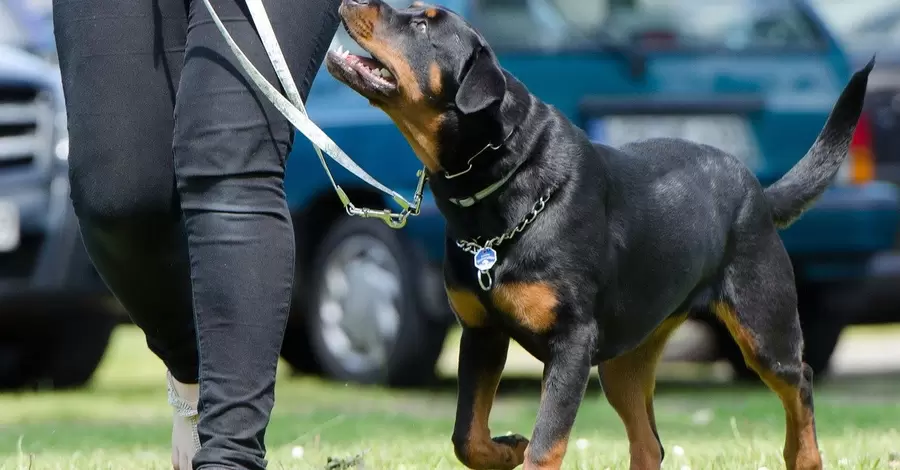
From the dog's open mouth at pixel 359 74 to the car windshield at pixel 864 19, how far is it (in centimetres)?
612

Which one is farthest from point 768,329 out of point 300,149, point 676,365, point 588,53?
point 676,365

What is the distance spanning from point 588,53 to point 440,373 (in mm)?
2242

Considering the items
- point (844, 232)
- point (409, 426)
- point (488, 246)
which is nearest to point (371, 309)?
point (409, 426)

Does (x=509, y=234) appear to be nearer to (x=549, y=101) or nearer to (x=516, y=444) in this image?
(x=516, y=444)

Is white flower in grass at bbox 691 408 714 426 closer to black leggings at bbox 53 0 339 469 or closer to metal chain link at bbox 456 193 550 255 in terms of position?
metal chain link at bbox 456 193 550 255

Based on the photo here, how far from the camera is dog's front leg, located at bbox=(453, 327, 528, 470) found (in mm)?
4070

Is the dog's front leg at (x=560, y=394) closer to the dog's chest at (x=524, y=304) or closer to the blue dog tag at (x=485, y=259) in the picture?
the dog's chest at (x=524, y=304)

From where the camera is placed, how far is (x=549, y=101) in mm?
7488

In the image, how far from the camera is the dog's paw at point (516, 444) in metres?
4.18

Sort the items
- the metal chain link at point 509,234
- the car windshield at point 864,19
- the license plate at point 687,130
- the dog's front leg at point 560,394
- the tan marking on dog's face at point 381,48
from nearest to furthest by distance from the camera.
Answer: the dog's front leg at point 560,394
the metal chain link at point 509,234
the tan marking on dog's face at point 381,48
the license plate at point 687,130
the car windshield at point 864,19

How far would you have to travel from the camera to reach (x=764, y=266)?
186 inches

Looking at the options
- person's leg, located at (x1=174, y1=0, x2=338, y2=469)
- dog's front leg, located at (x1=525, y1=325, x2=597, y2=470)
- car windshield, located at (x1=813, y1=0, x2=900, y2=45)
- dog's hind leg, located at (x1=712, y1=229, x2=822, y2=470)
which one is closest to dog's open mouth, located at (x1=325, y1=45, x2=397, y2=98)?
person's leg, located at (x1=174, y1=0, x2=338, y2=469)

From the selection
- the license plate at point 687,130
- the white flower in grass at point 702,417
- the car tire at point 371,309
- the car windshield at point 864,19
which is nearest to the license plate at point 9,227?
the car tire at point 371,309

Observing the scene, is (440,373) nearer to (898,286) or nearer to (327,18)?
(898,286)
